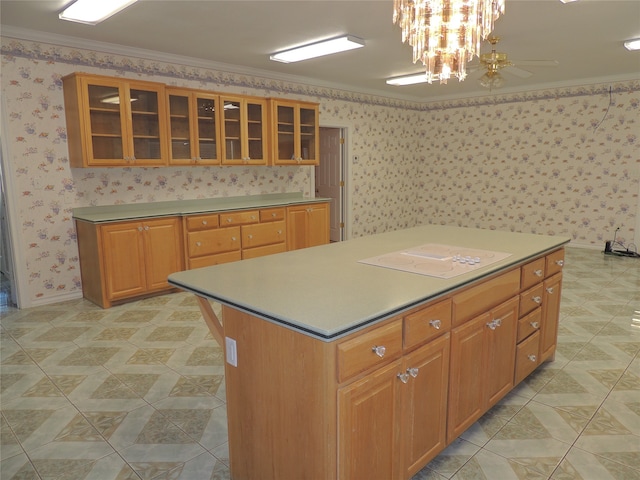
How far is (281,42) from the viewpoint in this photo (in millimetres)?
4324

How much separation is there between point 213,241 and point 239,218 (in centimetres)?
41

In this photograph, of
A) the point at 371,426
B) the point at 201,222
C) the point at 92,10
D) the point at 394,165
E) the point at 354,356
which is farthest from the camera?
the point at 394,165

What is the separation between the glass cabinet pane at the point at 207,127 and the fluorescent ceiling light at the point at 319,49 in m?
0.86

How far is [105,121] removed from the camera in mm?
4184

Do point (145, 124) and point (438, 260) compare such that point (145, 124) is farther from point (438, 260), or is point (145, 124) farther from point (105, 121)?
point (438, 260)

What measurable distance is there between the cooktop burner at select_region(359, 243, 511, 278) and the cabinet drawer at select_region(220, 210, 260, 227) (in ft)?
8.95

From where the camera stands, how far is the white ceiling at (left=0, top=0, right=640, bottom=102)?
3.40 meters

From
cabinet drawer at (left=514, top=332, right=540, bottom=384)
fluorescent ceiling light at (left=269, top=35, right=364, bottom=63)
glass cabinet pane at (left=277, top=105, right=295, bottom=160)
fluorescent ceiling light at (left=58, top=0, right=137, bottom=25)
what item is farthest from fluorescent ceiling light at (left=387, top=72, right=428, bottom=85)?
cabinet drawer at (left=514, top=332, right=540, bottom=384)

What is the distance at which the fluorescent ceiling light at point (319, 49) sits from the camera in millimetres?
4168

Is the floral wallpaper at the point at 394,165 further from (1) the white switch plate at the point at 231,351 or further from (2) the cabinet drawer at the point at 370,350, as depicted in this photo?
(2) the cabinet drawer at the point at 370,350

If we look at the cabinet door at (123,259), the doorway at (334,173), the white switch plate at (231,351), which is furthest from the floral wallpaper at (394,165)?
the white switch plate at (231,351)

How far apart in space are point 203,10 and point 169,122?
4.65ft

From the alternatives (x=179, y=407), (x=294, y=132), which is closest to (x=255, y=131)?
(x=294, y=132)

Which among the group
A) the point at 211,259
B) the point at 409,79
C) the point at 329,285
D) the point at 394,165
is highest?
the point at 409,79
